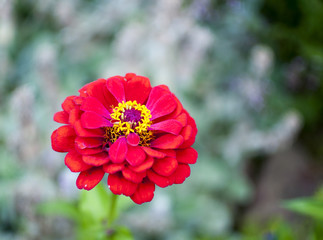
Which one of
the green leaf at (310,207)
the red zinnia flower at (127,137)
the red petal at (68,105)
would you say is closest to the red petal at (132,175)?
the red zinnia flower at (127,137)

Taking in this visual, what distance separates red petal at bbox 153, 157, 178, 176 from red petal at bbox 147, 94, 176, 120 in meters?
0.14

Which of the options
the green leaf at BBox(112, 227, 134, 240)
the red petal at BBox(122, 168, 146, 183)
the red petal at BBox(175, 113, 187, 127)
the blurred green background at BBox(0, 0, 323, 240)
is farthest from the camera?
the blurred green background at BBox(0, 0, 323, 240)

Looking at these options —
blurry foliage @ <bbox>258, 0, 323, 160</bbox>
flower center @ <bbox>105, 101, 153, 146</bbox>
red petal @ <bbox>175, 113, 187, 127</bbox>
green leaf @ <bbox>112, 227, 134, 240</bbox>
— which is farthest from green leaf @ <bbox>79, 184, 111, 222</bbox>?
blurry foliage @ <bbox>258, 0, 323, 160</bbox>

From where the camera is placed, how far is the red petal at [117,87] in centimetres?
84

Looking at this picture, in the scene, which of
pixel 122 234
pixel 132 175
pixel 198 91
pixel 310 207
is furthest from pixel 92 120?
pixel 198 91

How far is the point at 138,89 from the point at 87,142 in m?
0.22

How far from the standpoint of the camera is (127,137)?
0.79 m

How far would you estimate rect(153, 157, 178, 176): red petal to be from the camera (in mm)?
711

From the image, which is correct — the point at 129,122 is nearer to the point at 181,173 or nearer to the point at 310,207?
the point at 181,173

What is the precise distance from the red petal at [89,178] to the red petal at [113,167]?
0.02 m

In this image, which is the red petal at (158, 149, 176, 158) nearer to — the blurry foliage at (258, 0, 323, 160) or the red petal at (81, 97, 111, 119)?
the red petal at (81, 97, 111, 119)

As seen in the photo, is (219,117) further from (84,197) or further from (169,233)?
(84,197)

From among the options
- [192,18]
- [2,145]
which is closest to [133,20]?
[192,18]

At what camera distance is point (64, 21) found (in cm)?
208
